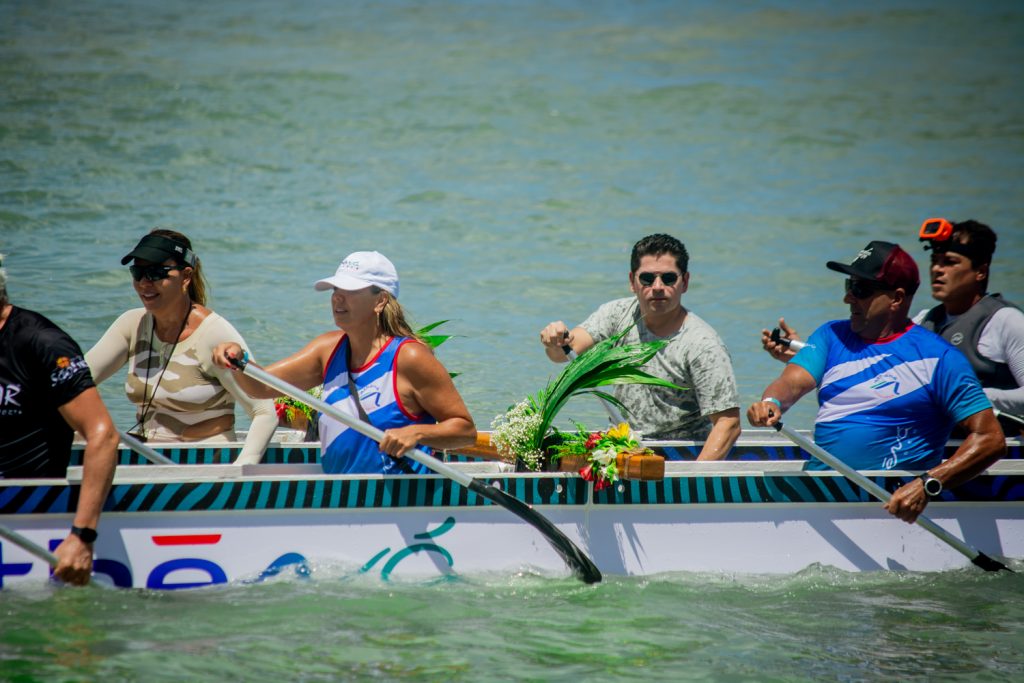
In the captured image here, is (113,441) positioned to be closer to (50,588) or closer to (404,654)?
(50,588)

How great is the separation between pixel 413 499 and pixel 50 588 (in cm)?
172

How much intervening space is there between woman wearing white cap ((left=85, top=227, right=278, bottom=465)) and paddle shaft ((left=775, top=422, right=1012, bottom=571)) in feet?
9.19

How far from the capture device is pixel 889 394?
667cm

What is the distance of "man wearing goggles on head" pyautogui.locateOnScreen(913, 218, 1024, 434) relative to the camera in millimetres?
7625

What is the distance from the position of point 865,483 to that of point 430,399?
7.47ft

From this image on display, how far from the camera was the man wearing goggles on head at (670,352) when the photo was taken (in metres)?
7.17

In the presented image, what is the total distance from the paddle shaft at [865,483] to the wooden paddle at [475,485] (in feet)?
3.98

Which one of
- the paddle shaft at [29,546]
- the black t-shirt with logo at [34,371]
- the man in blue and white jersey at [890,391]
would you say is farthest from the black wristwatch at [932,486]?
the paddle shaft at [29,546]

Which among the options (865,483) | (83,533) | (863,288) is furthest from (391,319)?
(865,483)

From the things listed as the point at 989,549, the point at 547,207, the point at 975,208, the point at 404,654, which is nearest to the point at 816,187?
the point at 975,208

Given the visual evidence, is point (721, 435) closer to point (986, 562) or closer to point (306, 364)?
point (986, 562)

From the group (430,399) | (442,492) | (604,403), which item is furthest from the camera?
(604,403)

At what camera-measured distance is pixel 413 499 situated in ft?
20.7

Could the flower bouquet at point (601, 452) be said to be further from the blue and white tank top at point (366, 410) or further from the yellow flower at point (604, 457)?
the blue and white tank top at point (366, 410)
